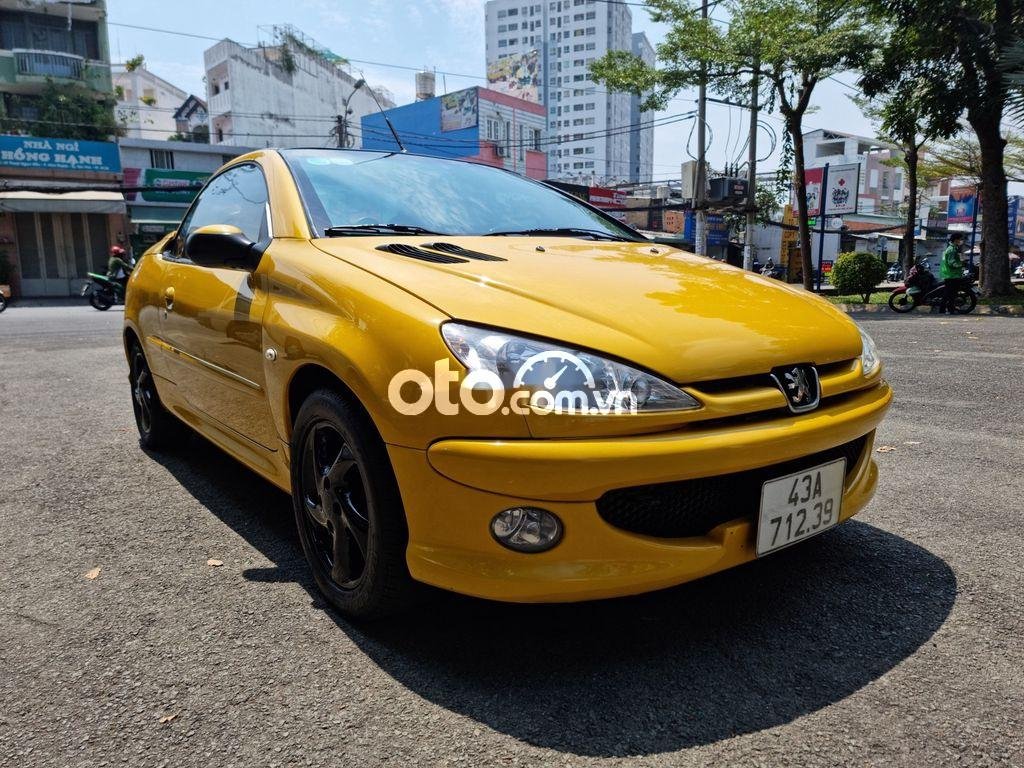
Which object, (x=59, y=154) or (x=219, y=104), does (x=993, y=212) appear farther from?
(x=219, y=104)

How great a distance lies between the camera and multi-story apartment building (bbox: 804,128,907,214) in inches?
2363

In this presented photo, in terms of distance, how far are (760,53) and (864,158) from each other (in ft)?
171

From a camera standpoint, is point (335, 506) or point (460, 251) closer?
point (335, 506)

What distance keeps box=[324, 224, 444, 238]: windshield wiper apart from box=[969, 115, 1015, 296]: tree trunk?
14.6 meters

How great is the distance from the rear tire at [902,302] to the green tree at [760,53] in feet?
11.8

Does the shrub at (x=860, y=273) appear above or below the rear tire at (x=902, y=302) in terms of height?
above

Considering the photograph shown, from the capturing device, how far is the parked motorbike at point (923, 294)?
12727mm

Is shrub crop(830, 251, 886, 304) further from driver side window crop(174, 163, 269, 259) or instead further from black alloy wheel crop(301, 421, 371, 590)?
black alloy wheel crop(301, 421, 371, 590)

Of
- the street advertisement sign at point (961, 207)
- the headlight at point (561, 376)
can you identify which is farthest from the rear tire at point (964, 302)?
the street advertisement sign at point (961, 207)

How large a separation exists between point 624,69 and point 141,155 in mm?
21549

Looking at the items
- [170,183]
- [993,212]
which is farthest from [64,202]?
[993,212]

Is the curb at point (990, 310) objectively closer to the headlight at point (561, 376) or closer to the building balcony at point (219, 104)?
the headlight at point (561, 376)

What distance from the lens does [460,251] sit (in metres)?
2.29

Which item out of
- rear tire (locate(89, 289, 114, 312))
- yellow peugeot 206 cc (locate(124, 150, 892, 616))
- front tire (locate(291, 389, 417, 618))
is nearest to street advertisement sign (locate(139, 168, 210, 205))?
rear tire (locate(89, 289, 114, 312))
